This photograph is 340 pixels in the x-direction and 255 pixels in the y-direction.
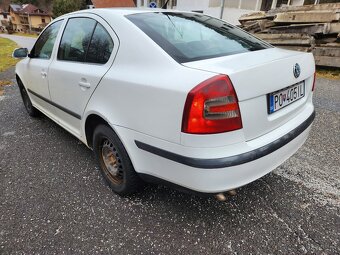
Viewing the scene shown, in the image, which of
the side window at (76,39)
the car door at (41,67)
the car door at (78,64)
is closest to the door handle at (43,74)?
the car door at (41,67)

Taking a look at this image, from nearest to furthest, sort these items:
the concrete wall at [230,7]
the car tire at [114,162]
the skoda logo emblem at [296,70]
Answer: the skoda logo emblem at [296,70] → the car tire at [114,162] → the concrete wall at [230,7]

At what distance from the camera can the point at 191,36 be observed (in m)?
2.21

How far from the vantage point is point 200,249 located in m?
1.93

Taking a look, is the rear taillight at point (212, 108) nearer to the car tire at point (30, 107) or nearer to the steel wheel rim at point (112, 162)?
the steel wheel rim at point (112, 162)

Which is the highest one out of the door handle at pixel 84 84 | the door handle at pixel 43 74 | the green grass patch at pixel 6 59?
the door handle at pixel 84 84

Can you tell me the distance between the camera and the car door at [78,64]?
2.33m

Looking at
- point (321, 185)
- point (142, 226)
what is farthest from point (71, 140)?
point (321, 185)

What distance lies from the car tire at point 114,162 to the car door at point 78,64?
14.3 inches

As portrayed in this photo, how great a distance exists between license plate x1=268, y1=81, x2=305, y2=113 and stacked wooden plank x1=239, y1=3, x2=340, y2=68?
647 centimetres

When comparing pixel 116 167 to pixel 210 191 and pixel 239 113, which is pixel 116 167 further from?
pixel 239 113

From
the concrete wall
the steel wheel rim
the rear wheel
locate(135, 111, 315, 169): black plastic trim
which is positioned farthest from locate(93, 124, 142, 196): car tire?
the concrete wall

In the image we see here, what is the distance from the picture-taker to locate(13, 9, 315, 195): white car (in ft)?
5.41

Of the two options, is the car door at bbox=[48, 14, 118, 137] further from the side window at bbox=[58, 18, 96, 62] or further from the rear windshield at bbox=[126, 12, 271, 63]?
the rear windshield at bbox=[126, 12, 271, 63]

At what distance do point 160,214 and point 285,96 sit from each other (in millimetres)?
1387
